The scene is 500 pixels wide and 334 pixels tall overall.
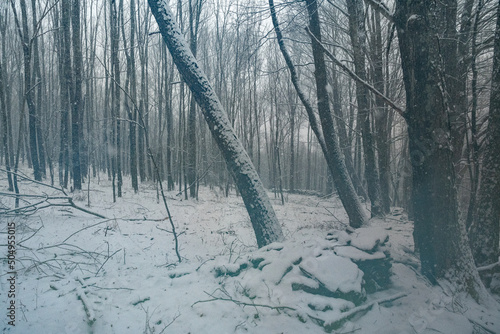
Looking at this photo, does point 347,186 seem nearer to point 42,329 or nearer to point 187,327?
point 187,327

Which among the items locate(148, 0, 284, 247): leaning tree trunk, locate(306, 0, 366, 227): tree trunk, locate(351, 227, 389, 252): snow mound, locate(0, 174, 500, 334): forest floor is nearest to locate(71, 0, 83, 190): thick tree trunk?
locate(0, 174, 500, 334): forest floor

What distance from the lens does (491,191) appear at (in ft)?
12.0

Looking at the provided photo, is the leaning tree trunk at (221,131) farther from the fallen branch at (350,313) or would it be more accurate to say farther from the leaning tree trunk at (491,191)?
the leaning tree trunk at (491,191)

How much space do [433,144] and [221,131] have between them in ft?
10.2

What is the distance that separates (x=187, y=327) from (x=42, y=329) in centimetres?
146

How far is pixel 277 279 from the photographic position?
3250 mm

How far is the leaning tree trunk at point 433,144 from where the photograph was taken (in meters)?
3.05

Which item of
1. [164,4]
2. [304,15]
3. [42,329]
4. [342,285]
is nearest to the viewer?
[42,329]

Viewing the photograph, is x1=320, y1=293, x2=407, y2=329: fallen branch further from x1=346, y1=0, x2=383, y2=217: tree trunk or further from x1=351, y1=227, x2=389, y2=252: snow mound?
x1=346, y1=0, x2=383, y2=217: tree trunk

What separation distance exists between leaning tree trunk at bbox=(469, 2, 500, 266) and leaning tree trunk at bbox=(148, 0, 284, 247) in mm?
2991

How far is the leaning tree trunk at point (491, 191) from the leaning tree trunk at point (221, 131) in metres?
2.99

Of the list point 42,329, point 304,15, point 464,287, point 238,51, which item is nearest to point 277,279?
point 464,287

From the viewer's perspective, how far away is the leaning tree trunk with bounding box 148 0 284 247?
4.43 metres

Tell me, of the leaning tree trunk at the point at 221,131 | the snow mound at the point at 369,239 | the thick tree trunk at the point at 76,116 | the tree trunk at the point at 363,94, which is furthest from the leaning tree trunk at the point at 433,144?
the thick tree trunk at the point at 76,116
